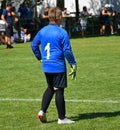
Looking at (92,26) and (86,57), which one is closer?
(86,57)

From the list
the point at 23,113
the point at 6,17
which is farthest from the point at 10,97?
the point at 6,17

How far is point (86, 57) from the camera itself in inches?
727

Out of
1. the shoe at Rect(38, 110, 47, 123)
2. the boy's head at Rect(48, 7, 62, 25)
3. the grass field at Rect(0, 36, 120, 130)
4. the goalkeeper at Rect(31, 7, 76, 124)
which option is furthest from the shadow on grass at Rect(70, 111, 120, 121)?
the boy's head at Rect(48, 7, 62, 25)

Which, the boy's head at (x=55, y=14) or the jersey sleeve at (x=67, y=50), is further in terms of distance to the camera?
the boy's head at (x=55, y=14)

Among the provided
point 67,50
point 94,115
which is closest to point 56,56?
point 67,50

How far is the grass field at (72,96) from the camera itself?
26.2ft

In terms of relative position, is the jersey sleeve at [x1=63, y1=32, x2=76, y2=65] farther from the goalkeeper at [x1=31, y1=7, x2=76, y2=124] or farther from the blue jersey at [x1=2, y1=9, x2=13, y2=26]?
the blue jersey at [x1=2, y1=9, x2=13, y2=26]


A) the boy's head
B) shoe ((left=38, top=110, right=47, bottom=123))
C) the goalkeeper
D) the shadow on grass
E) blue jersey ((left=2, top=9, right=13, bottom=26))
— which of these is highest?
the boy's head

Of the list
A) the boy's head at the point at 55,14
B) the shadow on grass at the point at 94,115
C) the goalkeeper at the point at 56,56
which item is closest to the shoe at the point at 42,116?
the goalkeeper at the point at 56,56

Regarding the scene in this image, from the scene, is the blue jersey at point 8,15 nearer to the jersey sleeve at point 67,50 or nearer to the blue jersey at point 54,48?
the blue jersey at point 54,48

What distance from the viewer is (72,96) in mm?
10500

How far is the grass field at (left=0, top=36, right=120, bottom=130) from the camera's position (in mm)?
7996

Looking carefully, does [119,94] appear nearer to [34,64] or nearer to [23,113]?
[23,113]

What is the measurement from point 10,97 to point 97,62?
21.5ft
